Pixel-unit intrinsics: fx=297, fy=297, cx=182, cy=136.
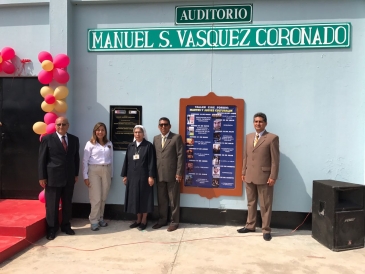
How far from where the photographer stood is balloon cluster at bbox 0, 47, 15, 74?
17.1 ft

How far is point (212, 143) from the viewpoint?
502cm

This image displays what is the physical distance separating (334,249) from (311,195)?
3.17ft

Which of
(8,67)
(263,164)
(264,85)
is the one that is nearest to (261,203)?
(263,164)

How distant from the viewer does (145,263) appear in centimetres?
366

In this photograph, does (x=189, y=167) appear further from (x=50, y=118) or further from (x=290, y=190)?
(x=50, y=118)

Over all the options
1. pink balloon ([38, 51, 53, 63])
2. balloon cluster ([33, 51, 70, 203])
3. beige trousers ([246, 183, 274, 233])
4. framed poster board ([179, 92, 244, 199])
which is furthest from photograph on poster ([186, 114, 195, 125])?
pink balloon ([38, 51, 53, 63])

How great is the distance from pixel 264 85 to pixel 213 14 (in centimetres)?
147

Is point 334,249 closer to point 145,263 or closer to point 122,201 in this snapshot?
point 145,263

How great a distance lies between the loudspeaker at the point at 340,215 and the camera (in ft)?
13.5

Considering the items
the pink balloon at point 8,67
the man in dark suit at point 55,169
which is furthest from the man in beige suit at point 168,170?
the pink balloon at point 8,67

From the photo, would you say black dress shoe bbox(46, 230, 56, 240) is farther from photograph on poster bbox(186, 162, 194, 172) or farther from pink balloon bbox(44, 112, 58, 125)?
photograph on poster bbox(186, 162, 194, 172)

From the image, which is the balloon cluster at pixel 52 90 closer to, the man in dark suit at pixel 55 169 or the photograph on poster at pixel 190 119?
the man in dark suit at pixel 55 169

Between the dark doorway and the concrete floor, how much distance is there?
1630 millimetres

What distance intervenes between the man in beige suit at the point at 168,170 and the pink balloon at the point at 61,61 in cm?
185
